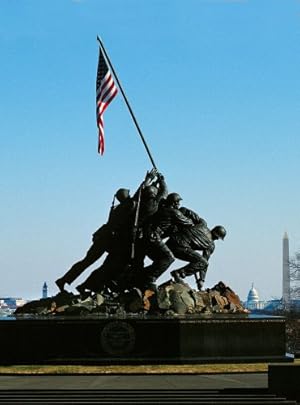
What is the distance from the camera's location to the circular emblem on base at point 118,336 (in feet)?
65.0

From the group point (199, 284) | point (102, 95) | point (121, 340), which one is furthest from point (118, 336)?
point (102, 95)

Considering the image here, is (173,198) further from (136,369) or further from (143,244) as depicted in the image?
(136,369)

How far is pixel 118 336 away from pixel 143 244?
3.09 m

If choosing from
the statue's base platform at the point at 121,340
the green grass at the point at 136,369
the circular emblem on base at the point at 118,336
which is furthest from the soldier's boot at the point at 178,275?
the green grass at the point at 136,369

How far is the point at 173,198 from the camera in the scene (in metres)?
22.5

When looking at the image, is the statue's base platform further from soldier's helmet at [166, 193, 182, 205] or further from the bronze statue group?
soldier's helmet at [166, 193, 182, 205]

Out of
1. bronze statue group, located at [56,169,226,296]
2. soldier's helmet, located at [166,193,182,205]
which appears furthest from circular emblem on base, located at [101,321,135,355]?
soldier's helmet, located at [166,193,182,205]

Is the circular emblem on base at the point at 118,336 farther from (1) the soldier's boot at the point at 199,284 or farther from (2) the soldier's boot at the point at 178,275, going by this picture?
(1) the soldier's boot at the point at 199,284

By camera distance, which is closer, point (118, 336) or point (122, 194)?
point (118, 336)

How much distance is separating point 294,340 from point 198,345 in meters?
31.2

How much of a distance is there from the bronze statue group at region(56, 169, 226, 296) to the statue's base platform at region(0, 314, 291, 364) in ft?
7.74

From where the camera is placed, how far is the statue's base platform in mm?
19812

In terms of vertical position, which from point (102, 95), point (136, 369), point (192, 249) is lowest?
point (136, 369)

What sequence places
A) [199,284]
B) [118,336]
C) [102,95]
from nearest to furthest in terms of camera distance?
[118,336] → [199,284] → [102,95]
